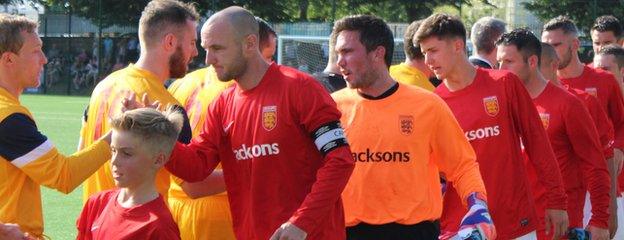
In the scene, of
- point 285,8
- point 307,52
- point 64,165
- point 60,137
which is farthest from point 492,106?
point 285,8

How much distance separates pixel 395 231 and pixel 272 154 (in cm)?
98

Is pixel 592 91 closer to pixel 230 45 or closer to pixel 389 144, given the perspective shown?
pixel 389 144

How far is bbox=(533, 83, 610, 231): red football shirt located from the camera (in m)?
7.57

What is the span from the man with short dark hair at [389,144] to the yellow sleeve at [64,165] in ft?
4.35

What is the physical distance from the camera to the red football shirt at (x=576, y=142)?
757 centimetres

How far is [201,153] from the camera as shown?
550cm

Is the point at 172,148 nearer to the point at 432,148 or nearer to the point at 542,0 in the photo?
the point at 432,148

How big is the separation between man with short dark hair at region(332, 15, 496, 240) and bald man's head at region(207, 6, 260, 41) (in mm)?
597

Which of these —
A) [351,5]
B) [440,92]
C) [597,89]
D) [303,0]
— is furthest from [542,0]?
[440,92]

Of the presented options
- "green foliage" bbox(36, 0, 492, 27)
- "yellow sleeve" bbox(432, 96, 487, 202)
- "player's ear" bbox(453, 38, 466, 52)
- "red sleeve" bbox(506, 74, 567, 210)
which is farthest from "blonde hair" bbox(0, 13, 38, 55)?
"green foliage" bbox(36, 0, 492, 27)

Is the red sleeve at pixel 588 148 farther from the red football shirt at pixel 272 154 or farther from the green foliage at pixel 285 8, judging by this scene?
the green foliage at pixel 285 8

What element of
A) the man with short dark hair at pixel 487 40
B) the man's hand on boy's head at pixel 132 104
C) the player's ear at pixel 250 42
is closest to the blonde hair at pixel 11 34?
the man's hand on boy's head at pixel 132 104

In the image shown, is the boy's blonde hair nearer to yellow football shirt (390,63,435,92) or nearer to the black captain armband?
the black captain armband

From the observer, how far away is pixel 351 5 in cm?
4316
